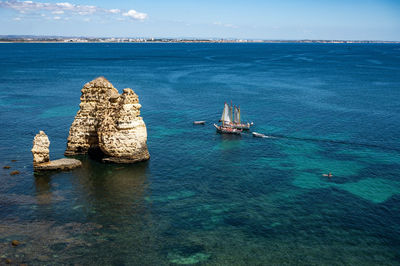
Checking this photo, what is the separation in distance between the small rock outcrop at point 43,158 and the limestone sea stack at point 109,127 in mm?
5802

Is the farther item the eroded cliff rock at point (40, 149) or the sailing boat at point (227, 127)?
the sailing boat at point (227, 127)

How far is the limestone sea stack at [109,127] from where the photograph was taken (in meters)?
53.5

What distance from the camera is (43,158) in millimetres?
51406

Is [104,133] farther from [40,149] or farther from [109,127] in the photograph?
[40,149]

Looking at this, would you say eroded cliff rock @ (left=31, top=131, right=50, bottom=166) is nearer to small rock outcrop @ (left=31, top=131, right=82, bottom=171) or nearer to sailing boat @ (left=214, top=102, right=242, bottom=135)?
small rock outcrop @ (left=31, top=131, right=82, bottom=171)

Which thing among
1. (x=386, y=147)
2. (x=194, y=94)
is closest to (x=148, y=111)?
(x=194, y=94)

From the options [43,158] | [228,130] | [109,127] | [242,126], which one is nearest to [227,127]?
[228,130]

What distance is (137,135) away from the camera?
5419 centimetres

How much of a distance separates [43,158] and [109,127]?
10.4 metres

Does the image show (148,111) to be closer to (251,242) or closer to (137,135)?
(137,135)

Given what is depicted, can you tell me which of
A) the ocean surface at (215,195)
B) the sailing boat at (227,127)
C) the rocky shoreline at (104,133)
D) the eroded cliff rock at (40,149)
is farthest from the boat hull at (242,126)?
the eroded cliff rock at (40,149)

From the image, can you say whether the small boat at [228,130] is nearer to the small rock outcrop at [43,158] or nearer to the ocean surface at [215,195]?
the ocean surface at [215,195]

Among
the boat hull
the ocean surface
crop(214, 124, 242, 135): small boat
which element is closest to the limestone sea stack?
the ocean surface

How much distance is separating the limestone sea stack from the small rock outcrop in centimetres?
580
